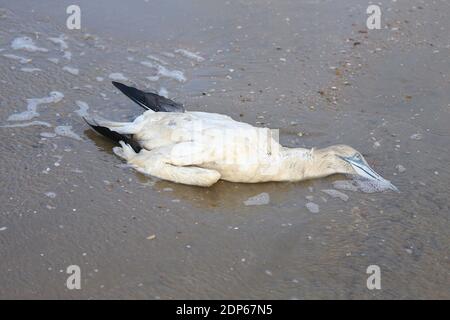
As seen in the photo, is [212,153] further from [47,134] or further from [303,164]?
[47,134]

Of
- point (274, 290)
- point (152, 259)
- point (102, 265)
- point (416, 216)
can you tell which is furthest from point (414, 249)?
point (102, 265)

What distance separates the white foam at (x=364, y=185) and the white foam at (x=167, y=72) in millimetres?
2005

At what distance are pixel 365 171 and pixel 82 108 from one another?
7.83ft

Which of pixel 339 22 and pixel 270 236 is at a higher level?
pixel 339 22

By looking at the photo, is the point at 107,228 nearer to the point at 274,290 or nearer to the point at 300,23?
the point at 274,290

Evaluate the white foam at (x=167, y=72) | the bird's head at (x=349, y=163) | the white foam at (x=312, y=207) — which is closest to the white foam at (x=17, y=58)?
the white foam at (x=167, y=72)

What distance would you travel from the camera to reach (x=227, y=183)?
499cm

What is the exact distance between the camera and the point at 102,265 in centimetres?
414

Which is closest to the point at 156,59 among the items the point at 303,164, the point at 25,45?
the point at 25,45

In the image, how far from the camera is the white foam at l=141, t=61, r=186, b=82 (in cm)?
642

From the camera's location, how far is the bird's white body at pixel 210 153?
487 centimetres

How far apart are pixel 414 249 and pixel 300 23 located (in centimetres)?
354

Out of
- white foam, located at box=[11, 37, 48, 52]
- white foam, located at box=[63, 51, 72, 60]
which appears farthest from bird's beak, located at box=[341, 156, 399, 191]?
white foam, located at box=[11, 37, 48, 52]

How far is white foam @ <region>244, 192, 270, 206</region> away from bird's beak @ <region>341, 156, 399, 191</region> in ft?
2.20
